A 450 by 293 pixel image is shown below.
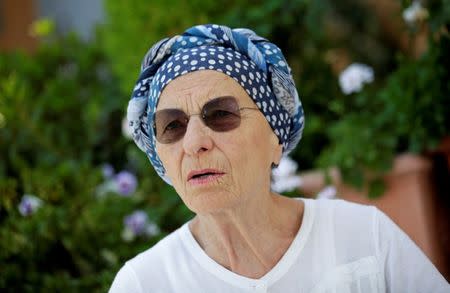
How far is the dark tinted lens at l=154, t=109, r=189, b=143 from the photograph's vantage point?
2.62 metres

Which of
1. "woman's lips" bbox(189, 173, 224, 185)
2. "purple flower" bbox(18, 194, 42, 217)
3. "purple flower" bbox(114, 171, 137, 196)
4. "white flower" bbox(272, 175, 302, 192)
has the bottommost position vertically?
"woman's lips" bbox(189, 173, 224, 185)

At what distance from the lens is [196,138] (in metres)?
2.53

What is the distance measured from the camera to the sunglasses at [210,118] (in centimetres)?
→ 259

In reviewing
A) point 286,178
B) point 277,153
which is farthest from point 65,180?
point 277,153

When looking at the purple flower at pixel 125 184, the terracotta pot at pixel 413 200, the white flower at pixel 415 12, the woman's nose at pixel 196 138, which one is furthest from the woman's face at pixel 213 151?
the purple flower at pixel 125 184

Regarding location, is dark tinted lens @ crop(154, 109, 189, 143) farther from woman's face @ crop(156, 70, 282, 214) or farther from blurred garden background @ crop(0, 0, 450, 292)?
blurred garden background @ crop(0, 0, 450, 292)

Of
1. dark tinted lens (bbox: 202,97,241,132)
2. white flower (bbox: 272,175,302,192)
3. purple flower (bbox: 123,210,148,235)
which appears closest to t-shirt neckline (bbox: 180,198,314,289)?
dark tinted lens (bbox: 202,97,241,132)

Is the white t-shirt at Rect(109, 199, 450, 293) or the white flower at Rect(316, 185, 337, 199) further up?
the white flower at Rect(316, 185, 337, 199)

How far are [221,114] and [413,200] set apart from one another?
2013mm

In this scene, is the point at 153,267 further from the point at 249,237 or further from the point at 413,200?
the point at 413,200

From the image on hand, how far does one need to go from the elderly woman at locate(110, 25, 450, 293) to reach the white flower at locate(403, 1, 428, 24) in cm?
165

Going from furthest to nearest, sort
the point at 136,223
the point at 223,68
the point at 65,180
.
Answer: the point at 65,180 → the point at 136,223 → the point at 223,68

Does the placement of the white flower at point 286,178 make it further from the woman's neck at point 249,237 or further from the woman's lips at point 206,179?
the woman's lips at point 206,179

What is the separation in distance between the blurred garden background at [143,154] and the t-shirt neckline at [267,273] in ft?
3.74
